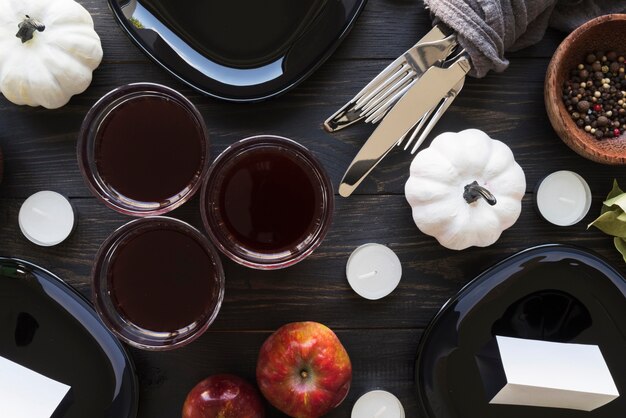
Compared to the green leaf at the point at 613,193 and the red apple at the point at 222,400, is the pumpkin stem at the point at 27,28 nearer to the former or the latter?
the red apple at the point at 222,400

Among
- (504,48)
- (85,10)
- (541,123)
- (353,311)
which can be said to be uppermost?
(85,10)

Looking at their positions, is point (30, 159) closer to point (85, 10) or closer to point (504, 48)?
point (85, 10)

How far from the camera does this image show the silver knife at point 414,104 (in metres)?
0.74

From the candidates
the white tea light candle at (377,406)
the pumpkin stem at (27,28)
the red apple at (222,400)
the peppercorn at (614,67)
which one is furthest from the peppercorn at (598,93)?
the pumpkin stem at (27,28)

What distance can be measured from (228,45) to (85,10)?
0.55 feet

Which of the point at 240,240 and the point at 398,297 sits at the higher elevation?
the point at 240,240

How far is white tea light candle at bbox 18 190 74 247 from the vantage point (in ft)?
2.50

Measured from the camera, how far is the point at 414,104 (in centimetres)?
74

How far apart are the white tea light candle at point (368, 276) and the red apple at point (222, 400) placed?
0.18 meters


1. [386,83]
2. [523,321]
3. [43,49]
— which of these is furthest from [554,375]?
[43,49]

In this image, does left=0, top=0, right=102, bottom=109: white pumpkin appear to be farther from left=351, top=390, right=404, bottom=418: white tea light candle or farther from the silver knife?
left=351, top=390, right=404, bottom=418: white tea light candle

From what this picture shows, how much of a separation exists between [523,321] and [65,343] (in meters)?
0.55

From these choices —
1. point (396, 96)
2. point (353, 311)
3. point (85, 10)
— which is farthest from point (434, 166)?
point (85, 10)

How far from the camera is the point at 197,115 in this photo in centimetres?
70
